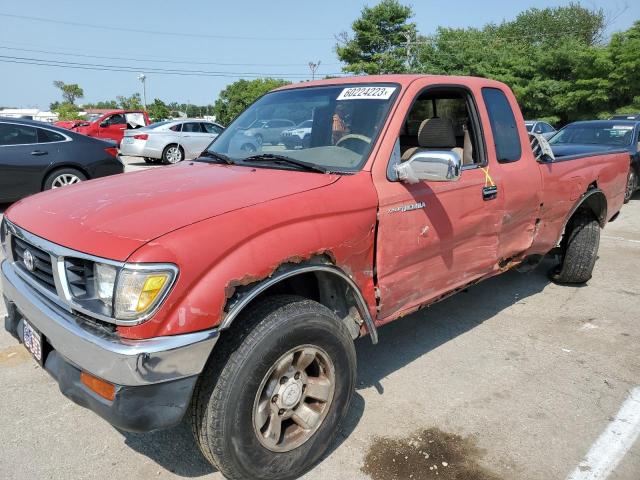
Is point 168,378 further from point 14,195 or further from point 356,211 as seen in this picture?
point 14,195

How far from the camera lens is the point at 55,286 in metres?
2.24

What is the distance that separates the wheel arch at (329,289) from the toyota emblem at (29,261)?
111cm

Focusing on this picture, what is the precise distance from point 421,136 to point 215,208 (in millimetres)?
1947

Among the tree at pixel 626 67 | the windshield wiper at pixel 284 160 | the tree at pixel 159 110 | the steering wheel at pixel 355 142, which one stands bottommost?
the tree at pixel 159 110

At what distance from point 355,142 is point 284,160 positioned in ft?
1.45

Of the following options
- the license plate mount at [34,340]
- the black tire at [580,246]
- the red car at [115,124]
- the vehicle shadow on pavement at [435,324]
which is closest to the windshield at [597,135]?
the black tire at [580,246]

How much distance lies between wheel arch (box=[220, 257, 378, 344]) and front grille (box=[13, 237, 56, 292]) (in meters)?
0.94

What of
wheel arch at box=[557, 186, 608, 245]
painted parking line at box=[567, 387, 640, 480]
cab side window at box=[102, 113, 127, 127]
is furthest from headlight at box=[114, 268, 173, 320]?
cab side window at box=[102, 113, 127, 127]

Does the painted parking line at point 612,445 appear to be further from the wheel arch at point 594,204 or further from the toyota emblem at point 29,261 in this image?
the toyota emblem at point 29,261

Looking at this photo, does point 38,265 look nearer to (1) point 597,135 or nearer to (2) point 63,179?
(2) point 63,179

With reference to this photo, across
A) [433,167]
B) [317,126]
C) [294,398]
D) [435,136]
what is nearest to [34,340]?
[294,398]

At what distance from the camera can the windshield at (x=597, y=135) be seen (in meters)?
10.2

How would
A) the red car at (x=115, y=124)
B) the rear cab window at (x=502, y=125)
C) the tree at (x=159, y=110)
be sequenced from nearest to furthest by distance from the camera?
the rear cab window at (x=502, y=125)
the red car at (x=115, y=124)
the tree at (x=159, y=110)

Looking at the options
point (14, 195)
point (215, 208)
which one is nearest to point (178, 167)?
point (215, 208)
